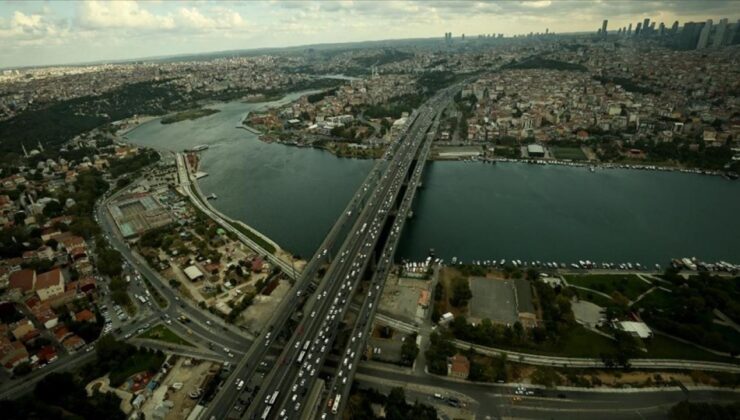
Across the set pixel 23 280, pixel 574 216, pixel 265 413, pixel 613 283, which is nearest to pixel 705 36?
pixel 574 216

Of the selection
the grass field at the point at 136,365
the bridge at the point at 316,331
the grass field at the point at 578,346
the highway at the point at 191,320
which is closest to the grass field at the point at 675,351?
the grass field at the point at 578,346

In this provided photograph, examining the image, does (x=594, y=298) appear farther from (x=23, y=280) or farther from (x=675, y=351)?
(x=23, y=280)

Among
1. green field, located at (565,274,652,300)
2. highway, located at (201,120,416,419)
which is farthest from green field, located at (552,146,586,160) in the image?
→ highway, located at (201,120,416,419)

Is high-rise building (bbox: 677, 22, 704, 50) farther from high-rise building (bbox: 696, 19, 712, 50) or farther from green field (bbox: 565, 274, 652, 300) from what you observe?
green field (bbox: 565, 274, 652, 300)

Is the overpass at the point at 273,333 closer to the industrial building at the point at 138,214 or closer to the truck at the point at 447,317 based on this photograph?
the truck at the point at 447,317

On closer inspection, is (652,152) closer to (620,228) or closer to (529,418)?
(620,228)

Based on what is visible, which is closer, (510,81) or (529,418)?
(529,418)

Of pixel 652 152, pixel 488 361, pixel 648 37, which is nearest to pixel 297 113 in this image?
pixel 652 152
